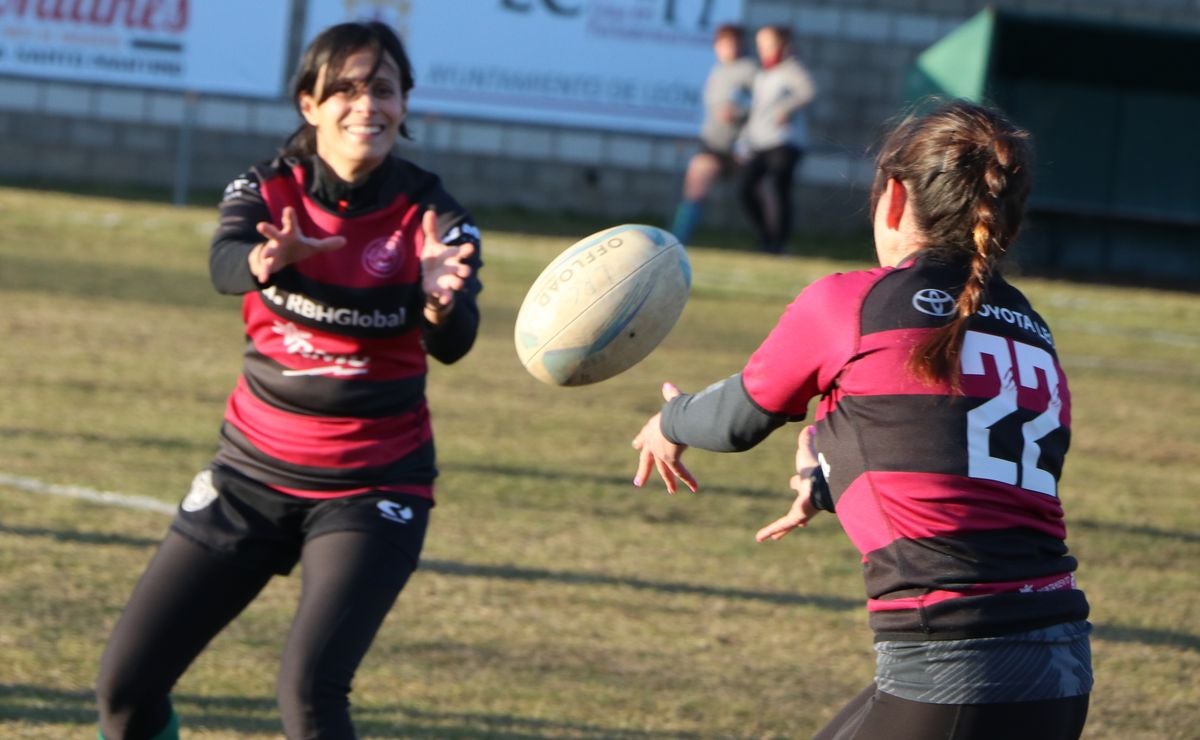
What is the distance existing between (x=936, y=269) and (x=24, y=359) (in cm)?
775

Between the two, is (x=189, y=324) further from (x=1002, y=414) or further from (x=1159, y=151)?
(x=1159, y=151)

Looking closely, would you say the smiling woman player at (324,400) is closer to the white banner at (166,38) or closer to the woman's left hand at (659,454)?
the woman's left hand at (659,454)

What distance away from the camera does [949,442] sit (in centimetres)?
289

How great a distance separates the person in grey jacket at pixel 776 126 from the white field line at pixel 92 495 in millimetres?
11600

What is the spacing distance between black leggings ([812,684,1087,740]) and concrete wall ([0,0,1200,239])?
17487mm

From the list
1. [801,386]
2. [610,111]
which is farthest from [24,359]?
[610,111]

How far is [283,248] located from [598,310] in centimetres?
81

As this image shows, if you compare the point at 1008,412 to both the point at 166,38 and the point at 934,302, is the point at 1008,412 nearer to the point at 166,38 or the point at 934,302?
the point at 934,302

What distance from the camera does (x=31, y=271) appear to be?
13.0 metres

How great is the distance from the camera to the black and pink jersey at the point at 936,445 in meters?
2.90

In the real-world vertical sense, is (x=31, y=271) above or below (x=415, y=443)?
below

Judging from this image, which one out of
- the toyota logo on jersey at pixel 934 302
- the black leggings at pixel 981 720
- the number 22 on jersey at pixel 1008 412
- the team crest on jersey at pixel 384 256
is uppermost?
the toyota logo on jersey at pixel 934 302

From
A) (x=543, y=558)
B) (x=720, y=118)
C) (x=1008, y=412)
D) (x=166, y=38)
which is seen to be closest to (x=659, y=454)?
(x=1008, y=412)

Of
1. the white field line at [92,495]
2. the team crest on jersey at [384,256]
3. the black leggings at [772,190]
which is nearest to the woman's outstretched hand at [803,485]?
the team crest on jersey at [384,256]
